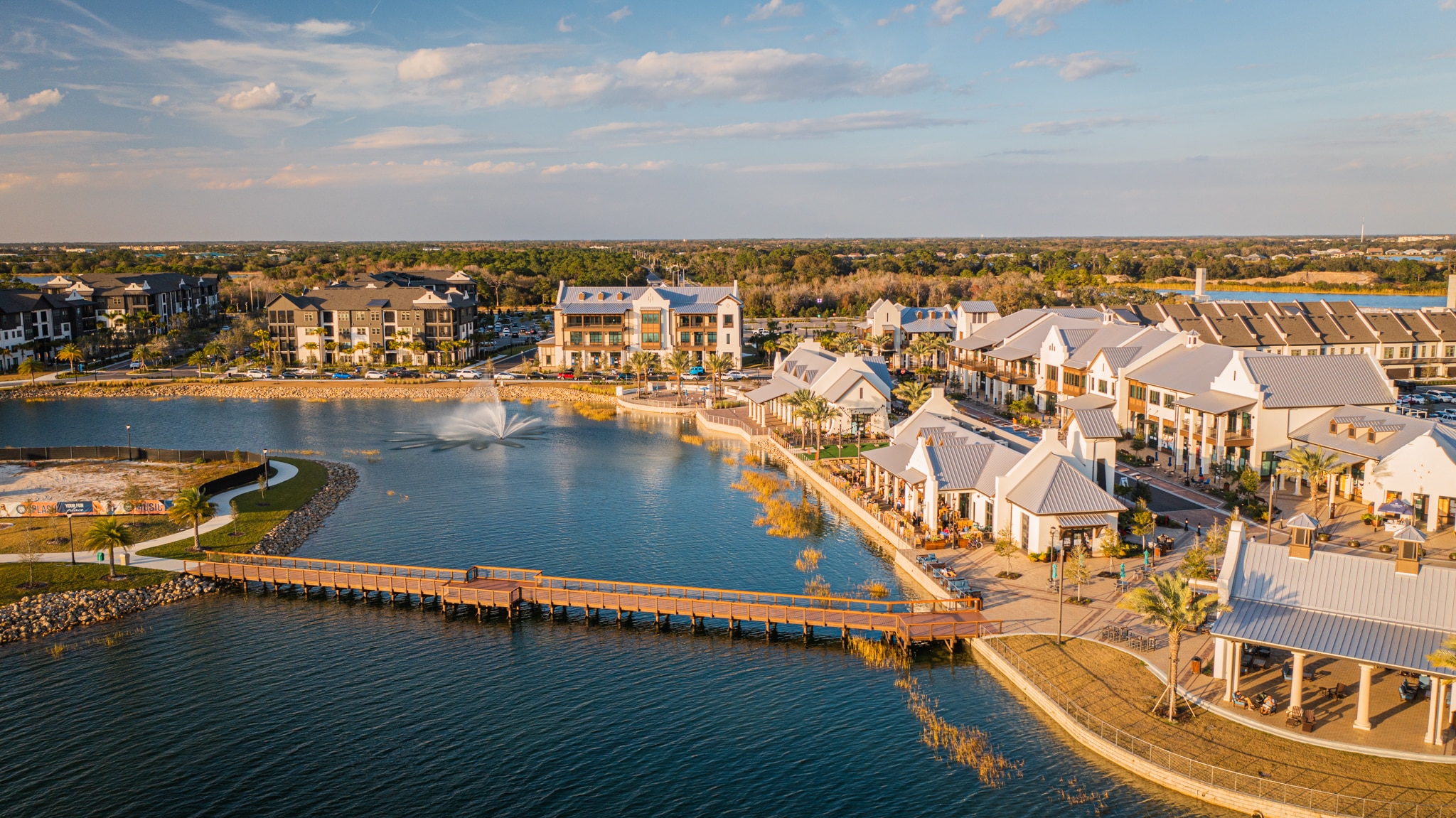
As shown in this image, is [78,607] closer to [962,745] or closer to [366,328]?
[962,745]

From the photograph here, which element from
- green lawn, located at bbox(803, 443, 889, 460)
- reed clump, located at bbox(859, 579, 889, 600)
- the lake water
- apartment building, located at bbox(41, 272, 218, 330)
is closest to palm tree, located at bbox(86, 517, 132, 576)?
the lake water

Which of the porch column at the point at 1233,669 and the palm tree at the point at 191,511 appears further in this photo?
the palm tree at the point at 191,511

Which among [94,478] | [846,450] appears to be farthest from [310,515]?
[846,450]

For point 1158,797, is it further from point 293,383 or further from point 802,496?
point 293,383

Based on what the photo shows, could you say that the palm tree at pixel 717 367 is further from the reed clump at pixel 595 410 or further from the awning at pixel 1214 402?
the awning at pixel 1214 402

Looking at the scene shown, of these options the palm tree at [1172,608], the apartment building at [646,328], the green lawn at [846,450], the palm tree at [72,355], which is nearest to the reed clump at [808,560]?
the palm tree at [1172,608]
